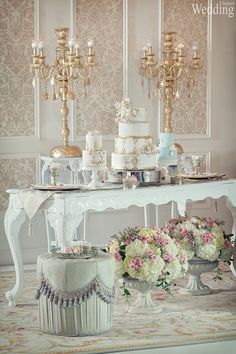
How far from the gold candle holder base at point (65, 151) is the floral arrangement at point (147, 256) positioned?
4.67 ft

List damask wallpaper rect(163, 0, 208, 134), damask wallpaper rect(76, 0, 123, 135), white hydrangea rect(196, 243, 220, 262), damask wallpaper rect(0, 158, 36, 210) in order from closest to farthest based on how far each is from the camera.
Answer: white hydrangea rect(196, 243, 220, 262) < damask wallpaper rect(0, 158, 36, 210) < damask wallpaper rect(76, 0, 123, 135) < damask wallpaper rect(163, 0, 208, 134)

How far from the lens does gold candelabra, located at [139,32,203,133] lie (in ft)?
24.9

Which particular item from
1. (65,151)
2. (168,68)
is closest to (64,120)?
(65,151)

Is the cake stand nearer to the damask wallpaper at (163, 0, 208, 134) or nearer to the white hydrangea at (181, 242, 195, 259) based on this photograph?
the white hydrangea at (181, 242, 195, 259)

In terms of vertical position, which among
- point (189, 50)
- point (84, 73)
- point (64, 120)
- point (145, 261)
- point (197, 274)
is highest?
point (189, 50)

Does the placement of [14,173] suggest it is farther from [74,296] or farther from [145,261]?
[74,296]

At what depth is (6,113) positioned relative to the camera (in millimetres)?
7223

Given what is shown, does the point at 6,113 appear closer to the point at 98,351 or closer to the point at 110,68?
the point at 110,68

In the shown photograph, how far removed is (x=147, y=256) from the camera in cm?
557

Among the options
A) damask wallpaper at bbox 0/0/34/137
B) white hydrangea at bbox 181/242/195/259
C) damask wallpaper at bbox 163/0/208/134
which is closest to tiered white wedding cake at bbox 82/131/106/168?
white hydrangea at bbox 181/242/195/259

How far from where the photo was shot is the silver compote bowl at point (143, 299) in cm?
564

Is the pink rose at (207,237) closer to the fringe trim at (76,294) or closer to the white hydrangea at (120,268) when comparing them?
the white hydrangea at (120,268)

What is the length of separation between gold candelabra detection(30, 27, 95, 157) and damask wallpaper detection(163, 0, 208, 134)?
912mm

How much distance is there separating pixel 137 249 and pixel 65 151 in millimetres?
1689
